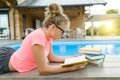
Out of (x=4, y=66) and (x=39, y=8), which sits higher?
(x=39, y=8)

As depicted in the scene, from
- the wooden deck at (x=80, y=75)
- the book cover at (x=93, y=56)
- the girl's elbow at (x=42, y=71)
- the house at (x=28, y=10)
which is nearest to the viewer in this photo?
the wooden deck at (x=80, y=75)

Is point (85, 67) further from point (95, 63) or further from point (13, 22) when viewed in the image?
point (13, 22)

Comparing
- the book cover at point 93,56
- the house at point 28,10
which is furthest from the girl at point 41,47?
the house at point 28,10

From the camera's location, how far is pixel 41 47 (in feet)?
6.42

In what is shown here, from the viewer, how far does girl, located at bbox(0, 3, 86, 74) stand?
6.46ft

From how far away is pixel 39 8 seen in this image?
1371 centimetres

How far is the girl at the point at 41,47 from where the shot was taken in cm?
197

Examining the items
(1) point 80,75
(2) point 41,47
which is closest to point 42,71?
(2) point 41,47

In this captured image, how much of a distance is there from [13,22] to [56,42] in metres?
3.82

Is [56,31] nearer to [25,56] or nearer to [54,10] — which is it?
[54,10]

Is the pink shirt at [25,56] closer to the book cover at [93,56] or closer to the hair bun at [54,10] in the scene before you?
the hair bun at [54,10]

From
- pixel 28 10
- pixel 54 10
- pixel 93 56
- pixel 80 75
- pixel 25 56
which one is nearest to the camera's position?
pixel 80 75

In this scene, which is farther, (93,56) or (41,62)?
(93,56)

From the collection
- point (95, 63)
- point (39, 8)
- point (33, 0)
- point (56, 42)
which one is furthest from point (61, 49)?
point (95, 63)
